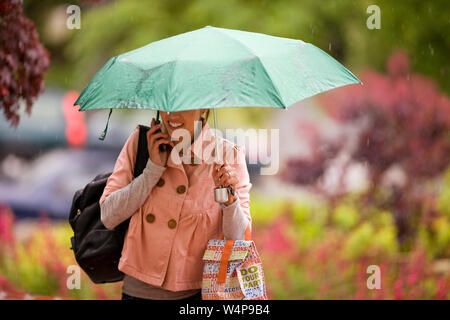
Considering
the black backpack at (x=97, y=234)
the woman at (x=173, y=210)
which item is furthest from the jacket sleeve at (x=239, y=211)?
the black backpack at (x=97, y=234)

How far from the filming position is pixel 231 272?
2.60 metres

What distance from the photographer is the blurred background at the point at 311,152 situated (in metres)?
5.96

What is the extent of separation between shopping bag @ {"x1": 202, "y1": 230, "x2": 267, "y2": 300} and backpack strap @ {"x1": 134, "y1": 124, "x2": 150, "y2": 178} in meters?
0.48

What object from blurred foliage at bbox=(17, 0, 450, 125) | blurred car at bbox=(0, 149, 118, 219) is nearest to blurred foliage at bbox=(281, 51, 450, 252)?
blurred foliage at bbox=(17, 0, 450, 125)

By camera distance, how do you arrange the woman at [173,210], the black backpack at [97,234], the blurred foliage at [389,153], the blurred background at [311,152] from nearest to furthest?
1. the woman at [173,210]
2. the black backpack at [97,234]
3. the blurred background at [311,152]
4. the blurred foliage at [389,153]

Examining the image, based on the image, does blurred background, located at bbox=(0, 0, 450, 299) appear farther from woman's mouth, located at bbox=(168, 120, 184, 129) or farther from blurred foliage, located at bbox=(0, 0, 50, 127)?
woman's mouth, located at bbox=(168, 120, 184, 129)

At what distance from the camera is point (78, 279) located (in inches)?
219

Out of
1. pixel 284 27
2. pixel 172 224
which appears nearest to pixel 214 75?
pixel 172 224

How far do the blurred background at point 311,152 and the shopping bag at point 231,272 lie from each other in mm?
3058

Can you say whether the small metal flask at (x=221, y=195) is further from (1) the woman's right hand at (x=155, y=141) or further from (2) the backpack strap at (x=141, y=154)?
(2) the backpack strap at (x=141, y=154)

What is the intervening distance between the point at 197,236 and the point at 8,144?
17.0 feet

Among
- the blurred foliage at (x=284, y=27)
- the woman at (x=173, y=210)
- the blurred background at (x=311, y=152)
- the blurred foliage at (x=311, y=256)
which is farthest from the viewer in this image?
the blurred foliage at (x=284, y=27)

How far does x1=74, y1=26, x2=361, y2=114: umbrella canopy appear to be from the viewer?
2.19 metres

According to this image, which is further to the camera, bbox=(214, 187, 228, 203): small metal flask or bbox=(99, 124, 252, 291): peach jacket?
bbox=(99, 124, 252, 291): peach jacket
